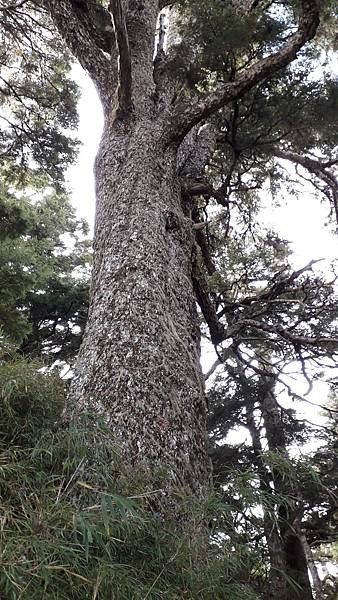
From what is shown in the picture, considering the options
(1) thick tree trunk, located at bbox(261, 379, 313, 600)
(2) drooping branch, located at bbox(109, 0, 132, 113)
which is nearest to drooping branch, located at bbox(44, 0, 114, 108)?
(2) drooping branch, located at bbox(109, 0, 132, 113)

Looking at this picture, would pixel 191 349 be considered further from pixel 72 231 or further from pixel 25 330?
pixel 72 231

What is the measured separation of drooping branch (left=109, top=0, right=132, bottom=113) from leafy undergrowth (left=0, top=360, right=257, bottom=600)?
2991 millimetres

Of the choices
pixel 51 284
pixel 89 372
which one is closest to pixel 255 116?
pixel 89 372

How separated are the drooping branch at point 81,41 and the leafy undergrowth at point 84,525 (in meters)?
3.98

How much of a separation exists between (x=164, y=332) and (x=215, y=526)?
133 cm

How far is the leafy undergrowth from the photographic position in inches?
46.7

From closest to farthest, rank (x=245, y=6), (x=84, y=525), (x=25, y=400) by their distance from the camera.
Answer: (x=84, y=525) → (x=25, y=400) → (x=245, y=6)

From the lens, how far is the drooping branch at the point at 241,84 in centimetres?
423

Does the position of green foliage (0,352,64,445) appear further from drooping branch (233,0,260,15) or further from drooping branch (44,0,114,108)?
drooping branch (233,0,260,15)

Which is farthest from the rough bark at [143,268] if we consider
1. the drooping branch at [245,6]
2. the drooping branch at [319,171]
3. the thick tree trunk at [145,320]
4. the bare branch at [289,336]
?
the drooping branch at [319,171]

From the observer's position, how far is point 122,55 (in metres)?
3.94

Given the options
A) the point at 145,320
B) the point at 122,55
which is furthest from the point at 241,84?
the point at 145,320

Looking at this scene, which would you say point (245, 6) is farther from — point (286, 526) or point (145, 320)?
point (286, 526)

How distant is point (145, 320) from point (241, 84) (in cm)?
272
